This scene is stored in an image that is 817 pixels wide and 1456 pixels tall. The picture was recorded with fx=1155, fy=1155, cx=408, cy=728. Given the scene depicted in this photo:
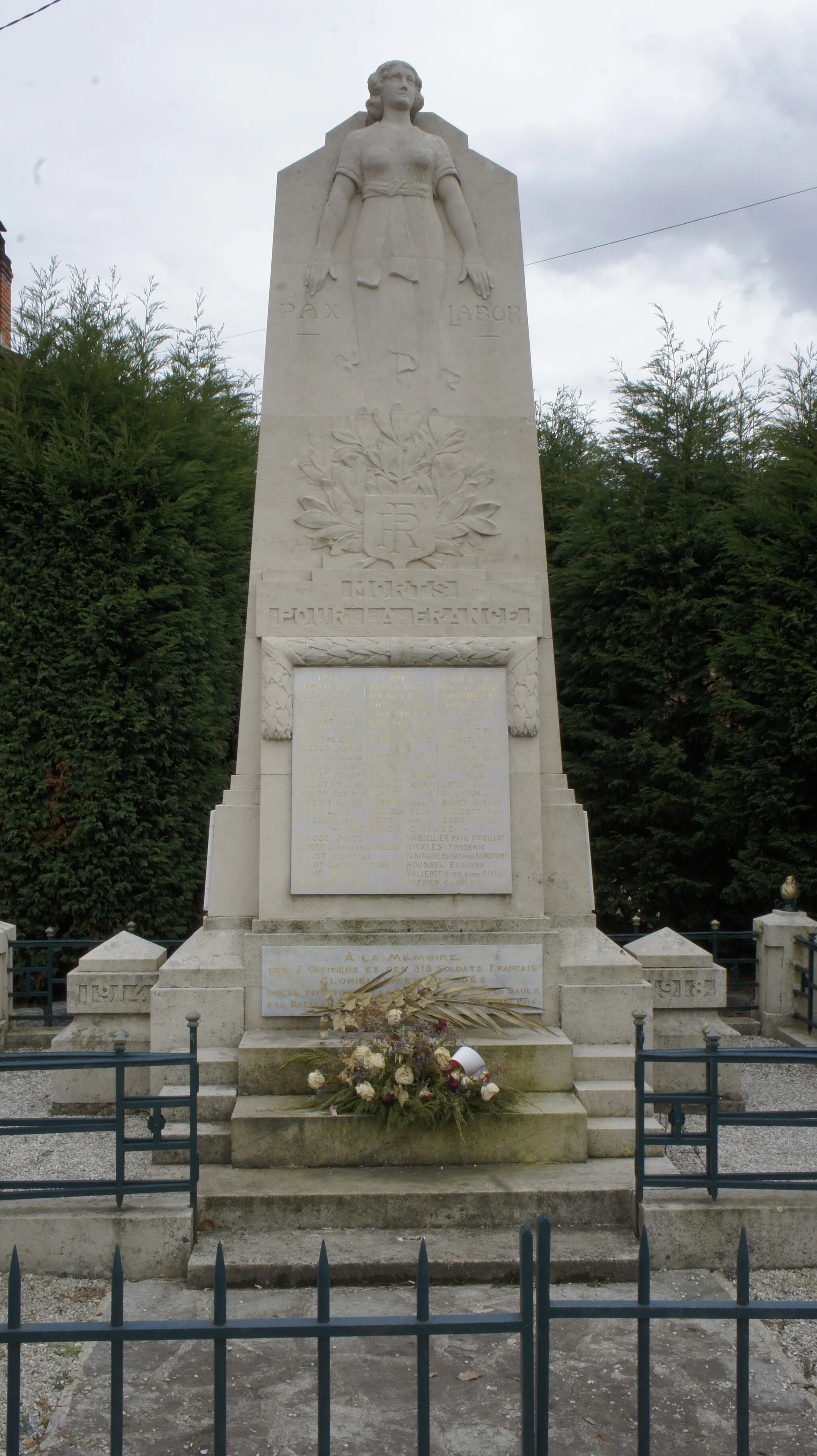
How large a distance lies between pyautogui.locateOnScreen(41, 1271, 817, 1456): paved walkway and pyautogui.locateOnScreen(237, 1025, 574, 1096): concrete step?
4.21 ft

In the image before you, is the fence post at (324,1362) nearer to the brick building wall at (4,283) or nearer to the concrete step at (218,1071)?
the concrete step at (218,1071)

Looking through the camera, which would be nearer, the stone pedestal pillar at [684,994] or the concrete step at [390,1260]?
the concrete step at [390,1260]

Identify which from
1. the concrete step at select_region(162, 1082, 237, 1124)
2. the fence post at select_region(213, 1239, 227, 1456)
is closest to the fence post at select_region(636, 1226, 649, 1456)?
the fence post at select_region(213, 1239, 227, 1456)

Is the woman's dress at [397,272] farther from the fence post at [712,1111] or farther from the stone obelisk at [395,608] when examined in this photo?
the fence post at [712,1111]

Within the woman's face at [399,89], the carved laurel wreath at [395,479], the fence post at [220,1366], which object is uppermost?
the woman's face at [399,89]

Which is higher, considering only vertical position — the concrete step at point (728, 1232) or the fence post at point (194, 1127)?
the fence post at point (194, 1127)

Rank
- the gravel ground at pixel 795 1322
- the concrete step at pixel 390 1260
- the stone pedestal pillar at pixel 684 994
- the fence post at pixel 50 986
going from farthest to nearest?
the fence post at pixel 50 986 → the stone pedestal pillar at pixel 684 994 → the concrete step at pixel 390 1260 → the gravel ground at pixel 795 1322

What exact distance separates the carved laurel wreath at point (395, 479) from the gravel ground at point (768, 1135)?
3396mm

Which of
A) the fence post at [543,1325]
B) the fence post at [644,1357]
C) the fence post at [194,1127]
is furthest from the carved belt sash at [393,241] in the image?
the fence post at [644,1357]

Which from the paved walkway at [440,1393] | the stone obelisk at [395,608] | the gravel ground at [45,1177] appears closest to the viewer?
the paved walkway at [440,1393]

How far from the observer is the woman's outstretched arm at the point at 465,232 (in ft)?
21.9

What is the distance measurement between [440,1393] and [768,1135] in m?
3.17

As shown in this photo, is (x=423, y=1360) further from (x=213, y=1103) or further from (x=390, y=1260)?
(x=213, y=1103)

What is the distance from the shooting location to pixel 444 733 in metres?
6.27
